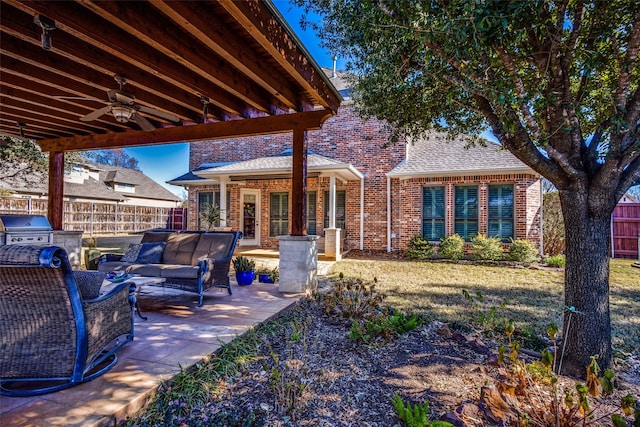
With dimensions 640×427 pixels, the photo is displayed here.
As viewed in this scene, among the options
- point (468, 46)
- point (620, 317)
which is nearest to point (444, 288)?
point (620, 317)

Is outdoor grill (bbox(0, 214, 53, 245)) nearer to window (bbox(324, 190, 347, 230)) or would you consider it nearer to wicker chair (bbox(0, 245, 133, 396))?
wicker chair (bbox(0, 245, 133, 396))

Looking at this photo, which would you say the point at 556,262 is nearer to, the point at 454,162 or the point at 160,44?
the point at 454,162

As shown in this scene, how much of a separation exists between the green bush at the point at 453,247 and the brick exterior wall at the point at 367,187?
57 cm

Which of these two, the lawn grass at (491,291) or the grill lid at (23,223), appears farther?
the grill lid at (23,223)

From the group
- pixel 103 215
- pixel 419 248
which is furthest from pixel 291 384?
pixel 103 215

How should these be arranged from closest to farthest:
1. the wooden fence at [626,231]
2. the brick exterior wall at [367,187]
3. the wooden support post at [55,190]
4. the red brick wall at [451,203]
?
the wooden support post at [55,190]
the red brick wall at [451,203]
the brick exterior wall at [367,187]
the wooden fence at [626,231]

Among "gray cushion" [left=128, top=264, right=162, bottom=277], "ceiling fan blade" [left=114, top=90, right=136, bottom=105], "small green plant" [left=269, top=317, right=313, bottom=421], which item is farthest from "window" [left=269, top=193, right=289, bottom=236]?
"small green plant" [left=269, top=317, right=313, bottom=421]

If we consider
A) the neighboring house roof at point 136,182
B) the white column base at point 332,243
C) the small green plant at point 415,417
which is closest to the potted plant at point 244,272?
the small green plant at point 415,417

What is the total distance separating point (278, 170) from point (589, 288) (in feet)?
27.2

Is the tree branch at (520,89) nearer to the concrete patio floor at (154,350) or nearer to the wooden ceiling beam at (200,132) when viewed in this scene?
the wooden ceiling beam at (200,132)

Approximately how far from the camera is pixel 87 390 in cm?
225

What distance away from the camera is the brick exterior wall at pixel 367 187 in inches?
391

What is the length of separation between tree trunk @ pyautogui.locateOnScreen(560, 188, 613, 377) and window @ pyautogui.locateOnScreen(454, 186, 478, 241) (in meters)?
7.64

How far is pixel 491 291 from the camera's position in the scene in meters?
6.22
